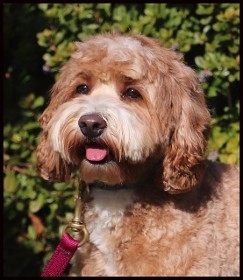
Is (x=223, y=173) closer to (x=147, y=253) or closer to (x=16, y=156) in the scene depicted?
(x=147, y=253)

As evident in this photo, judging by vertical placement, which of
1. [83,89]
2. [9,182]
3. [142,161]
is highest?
[83,89]

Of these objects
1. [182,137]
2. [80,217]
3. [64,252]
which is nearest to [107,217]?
[80,217]

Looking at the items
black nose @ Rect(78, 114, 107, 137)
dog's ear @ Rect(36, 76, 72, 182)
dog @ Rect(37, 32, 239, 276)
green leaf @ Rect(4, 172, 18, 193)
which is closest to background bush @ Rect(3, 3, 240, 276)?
green leaf @ Rect(4, 172, 18, 193)

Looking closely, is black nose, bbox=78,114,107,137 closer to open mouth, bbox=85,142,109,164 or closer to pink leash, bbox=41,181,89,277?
open mouth, bbox=85,142,109,164

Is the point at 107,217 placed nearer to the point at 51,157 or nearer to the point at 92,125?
the point at 51,157

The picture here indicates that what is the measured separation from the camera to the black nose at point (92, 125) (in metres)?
A: 2.42

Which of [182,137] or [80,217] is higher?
[182,137]

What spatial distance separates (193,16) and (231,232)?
173cm

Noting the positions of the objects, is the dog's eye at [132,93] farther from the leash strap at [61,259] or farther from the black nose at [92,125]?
the leash strap at [61,259]

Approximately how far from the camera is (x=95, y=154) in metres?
2.56

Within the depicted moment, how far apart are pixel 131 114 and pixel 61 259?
80cm

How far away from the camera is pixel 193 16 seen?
12.9 feet

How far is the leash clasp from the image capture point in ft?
8.91

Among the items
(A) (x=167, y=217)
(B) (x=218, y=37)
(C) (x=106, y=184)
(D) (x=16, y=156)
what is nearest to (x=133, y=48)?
(C) (x=106, y=184)
